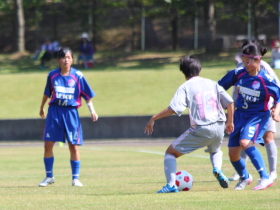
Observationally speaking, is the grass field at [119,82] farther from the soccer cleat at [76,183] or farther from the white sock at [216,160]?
the white sock at [216,160]

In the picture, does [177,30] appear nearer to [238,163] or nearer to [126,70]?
[126,70]

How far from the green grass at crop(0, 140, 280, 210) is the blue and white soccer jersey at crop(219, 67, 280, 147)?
682 mm

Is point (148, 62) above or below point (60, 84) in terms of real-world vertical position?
below

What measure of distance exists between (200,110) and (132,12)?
120 ft

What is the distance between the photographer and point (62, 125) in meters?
9.53

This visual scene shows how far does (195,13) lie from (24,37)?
1226 centimetres

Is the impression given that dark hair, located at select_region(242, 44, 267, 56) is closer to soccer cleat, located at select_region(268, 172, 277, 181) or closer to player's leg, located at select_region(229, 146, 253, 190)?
player's leg, located at select_region(229, 146, 253, 190)

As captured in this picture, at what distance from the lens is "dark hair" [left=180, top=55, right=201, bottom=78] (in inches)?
303

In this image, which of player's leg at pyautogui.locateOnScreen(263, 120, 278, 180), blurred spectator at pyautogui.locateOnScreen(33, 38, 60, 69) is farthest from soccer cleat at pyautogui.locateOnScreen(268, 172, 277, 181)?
blurred spectator at pyautogui.locateOnScreen(33, 38, 60, 69)

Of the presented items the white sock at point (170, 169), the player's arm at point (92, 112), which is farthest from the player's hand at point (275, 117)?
the player's arm at point (92, 112)

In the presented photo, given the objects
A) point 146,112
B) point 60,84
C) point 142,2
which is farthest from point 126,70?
point 60,84

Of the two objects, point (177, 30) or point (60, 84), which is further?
point (177, 30)

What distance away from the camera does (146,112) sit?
2570 cm

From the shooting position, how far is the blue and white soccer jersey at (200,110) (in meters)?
7.66
